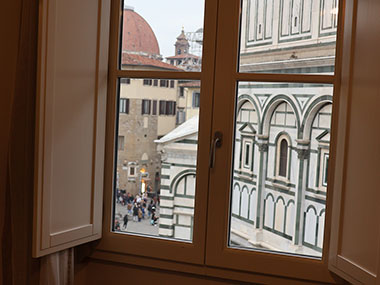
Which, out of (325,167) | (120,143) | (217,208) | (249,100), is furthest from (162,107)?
(325,167)

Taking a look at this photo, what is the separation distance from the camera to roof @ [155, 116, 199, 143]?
197 cm

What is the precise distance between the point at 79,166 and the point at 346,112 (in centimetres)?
104

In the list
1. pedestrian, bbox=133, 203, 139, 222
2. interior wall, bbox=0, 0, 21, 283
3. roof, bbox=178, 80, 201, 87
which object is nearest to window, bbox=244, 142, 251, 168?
roof, bbox=178, 80, 201, 87

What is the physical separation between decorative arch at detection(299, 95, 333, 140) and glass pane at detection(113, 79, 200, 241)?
0.43 m

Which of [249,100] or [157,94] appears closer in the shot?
[249,100]

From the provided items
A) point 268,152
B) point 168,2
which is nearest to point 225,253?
point 268,152

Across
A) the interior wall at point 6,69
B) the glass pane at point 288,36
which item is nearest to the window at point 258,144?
the glass pane at point 288,36

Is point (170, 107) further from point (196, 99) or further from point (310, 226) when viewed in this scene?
point (310, 226)

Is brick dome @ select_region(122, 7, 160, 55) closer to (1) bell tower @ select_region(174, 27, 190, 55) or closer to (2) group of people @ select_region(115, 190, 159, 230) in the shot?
(1) bell tower @ select_region(174, 27, 190, 55)

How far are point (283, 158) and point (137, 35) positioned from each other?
809 millimetres

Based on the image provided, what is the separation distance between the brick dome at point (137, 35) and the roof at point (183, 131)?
33 centimetres

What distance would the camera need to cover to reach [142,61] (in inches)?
80.2

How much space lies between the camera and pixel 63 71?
1774 mm

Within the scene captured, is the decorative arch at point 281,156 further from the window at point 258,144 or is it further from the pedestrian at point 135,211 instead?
the pedestrian at point 135,211
